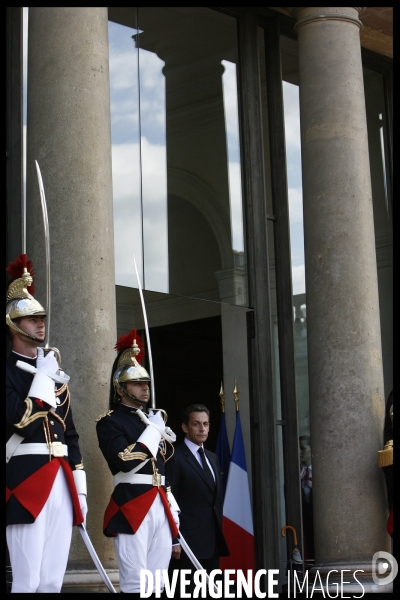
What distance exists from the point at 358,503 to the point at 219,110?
5193 millimetres

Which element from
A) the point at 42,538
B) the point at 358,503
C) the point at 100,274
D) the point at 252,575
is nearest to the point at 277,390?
the point at 252,575

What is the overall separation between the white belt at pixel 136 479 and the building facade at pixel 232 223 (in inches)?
10.6

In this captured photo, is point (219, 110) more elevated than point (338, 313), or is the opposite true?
point (219, 110)

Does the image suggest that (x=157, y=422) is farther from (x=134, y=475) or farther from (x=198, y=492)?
(x=198, y=492)

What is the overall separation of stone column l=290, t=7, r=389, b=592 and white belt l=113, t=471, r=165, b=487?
8.54 ft

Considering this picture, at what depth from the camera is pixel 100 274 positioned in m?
8.73

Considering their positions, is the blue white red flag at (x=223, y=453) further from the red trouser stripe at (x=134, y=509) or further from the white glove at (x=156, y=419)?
the red trouser stripe at (x=134, y=509)

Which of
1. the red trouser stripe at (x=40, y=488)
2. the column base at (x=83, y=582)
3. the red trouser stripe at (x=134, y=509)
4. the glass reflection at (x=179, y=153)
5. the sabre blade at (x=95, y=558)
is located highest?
the glass reflection at (x=179, y=153)

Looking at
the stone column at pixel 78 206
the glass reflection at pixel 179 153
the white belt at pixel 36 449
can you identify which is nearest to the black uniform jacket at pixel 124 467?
the stone column at pixel 78 206

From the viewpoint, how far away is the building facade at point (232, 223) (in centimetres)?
882

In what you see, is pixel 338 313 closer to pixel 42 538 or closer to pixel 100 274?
pixel 100 274

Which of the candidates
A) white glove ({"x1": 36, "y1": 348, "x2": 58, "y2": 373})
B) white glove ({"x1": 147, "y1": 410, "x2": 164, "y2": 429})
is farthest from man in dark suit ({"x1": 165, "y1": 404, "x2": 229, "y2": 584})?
white glove ({"x1": 36, "y1": 348, "x2": 58, "y2": 373})

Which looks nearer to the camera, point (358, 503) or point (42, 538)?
point (42, 538)

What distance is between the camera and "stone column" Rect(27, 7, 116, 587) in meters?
8.45
